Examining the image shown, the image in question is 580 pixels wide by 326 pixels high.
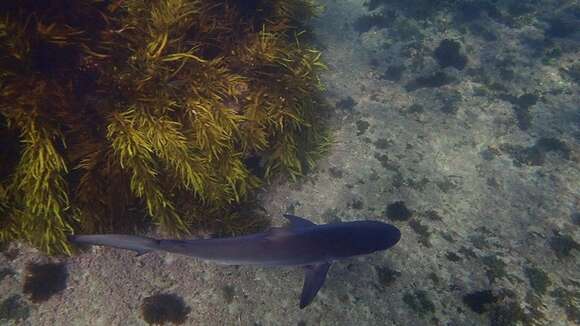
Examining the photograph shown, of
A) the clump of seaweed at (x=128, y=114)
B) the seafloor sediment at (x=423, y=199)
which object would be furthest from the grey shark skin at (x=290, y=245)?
the clump of seaweed at (x=128, y=114)

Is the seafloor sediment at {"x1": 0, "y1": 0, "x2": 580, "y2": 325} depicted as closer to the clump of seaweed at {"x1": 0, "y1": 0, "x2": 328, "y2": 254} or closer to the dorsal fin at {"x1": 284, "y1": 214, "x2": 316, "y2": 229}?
the clump of seaweed at {"x1": 0, "y1": 0, "x2": 328, "y2": 254}

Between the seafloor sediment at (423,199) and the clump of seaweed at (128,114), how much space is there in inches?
22.1

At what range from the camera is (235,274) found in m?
4.71

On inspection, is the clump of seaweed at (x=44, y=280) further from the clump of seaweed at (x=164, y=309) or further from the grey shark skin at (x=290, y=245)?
the grey shark skin at (x=290, y=245)

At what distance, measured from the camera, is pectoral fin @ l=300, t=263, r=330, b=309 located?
3.60 metres

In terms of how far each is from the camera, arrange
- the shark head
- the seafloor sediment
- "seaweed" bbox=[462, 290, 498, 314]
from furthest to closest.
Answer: "seaweed" bbox=[462, 290, 498, 314] < the seafloor sediment < the shark head

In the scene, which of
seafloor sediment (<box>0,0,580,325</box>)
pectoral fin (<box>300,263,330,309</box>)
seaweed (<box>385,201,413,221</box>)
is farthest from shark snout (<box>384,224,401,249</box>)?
seaweed (<box>385,201,413,221</box>)

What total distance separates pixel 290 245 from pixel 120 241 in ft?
4.52

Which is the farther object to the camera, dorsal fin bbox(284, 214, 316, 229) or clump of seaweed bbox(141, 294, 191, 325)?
clump of seaweed bbox(141, 294, 191, 325)

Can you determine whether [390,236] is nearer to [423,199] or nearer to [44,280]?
[423,199]

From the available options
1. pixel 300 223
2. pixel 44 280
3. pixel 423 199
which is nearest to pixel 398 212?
pixel 423 199

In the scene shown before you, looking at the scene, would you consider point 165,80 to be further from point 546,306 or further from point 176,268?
point 546,306

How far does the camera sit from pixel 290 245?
132 inches

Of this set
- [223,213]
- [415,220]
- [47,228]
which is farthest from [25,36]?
[415,220]
